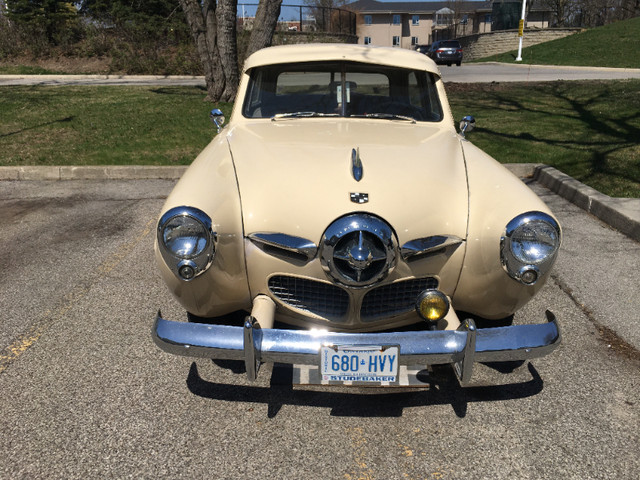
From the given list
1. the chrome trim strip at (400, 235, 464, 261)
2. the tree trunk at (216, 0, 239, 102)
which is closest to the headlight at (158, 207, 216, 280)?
the chrome trim strip at (400, 235, 464, 261)

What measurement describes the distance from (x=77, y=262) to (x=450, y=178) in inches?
128

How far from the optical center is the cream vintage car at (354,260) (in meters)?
2.27

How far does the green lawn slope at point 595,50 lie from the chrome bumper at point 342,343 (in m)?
22.5

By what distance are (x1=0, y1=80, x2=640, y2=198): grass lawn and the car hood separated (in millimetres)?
4189

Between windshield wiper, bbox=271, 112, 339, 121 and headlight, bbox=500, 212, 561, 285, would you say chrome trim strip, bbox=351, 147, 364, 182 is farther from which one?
windshield wiper, bbox=271, 112, 339, 121

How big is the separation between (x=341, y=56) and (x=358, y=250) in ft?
6.12

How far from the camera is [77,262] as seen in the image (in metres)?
4.41

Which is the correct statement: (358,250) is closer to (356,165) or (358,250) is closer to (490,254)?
(356,165)

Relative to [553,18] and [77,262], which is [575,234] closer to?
[77,262]

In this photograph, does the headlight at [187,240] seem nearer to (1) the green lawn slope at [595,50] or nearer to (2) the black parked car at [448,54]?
(1) the green lawn slope at [595,50]

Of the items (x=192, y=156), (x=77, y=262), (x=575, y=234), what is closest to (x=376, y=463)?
(x=77, y=262)

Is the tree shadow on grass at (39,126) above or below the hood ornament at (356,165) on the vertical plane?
below

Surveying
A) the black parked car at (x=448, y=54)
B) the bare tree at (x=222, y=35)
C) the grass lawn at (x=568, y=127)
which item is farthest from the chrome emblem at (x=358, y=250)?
the black parked car at (x=448, y=54)

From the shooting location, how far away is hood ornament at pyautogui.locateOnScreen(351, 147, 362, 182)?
254 centimetres
